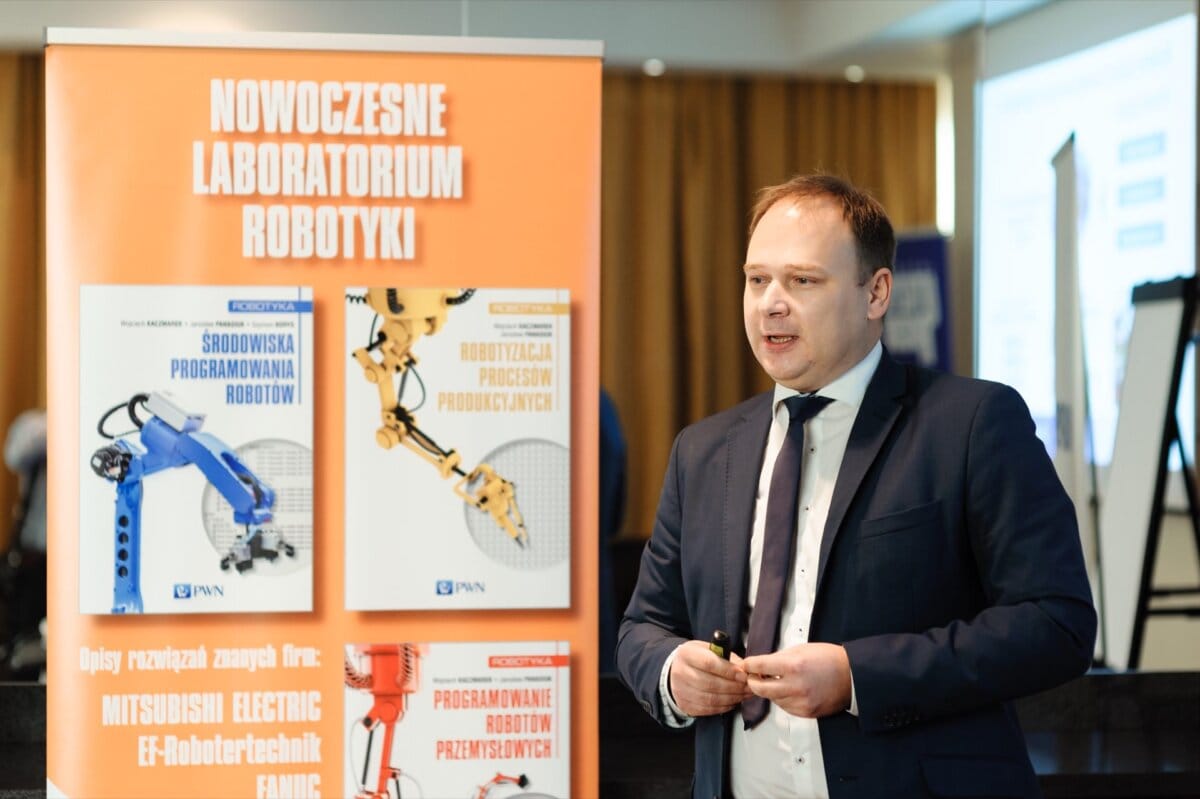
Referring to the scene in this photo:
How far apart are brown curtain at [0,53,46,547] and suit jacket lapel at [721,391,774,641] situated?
2.34m

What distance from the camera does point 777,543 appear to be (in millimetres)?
1656

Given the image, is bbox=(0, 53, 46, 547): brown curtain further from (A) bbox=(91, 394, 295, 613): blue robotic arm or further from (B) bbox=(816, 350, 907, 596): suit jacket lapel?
(B) bbox=(816, 350, 907, 596): suit jacket lapel

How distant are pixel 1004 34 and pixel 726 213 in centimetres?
108

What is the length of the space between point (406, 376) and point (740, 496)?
0.91m

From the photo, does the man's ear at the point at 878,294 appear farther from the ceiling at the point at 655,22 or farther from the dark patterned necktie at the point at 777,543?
the ceiling at the point at 655,22

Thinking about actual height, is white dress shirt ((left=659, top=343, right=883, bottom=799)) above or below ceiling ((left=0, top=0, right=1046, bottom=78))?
below

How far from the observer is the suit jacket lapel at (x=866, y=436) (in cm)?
160

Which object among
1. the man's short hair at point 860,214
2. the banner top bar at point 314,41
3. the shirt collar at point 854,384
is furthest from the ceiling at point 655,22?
the shirt collar at point 854,384

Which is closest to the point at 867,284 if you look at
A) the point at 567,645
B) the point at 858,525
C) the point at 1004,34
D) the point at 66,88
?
the point at 858,525

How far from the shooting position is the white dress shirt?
1.61 meters

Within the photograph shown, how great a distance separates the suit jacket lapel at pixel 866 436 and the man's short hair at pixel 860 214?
0.14 m

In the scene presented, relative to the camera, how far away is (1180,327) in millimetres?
3545

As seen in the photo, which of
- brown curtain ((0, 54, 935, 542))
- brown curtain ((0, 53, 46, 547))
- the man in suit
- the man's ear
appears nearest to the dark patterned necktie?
the man in suit

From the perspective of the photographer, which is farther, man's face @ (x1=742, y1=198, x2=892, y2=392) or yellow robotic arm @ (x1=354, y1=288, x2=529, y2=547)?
yellow robotic arm @ (x1=354, y1=288, x2=529, y2=547)
